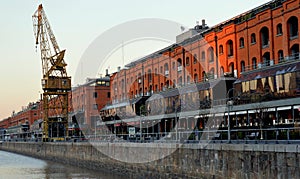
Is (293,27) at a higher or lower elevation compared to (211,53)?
higher

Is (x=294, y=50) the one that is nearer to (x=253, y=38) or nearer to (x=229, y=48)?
(x=253, y=38)

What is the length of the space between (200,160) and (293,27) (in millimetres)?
23583

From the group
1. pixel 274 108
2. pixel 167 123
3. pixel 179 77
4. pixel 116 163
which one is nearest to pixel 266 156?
pixel 274 108

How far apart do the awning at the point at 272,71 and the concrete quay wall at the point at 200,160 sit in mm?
13793

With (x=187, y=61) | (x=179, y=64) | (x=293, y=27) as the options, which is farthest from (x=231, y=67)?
(x=179, y=64)

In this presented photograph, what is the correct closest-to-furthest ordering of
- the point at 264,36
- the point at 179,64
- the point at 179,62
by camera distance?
the point at 264,36
the point at 179,64
the point at 179,62

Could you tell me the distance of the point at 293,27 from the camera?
46500 millimetres

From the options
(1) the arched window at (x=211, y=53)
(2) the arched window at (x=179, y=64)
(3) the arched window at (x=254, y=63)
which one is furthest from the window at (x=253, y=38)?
(2) the arched window at (x=179, y=64)

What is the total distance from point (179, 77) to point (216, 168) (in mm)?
42713

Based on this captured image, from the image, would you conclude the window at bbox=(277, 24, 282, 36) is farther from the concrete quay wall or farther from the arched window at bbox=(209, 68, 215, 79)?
the concrete quay wall

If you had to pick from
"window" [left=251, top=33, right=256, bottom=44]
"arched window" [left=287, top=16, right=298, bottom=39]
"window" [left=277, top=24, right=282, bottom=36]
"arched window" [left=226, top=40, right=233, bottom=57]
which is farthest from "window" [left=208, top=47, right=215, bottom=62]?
"arched window" [left=287, top=16, right=298, bottom=39]

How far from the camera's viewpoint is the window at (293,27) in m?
45.9

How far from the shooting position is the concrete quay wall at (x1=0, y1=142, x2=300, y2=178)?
21.4 metres

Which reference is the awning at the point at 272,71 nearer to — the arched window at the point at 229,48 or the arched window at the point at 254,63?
the arched window at the point at 254,63
